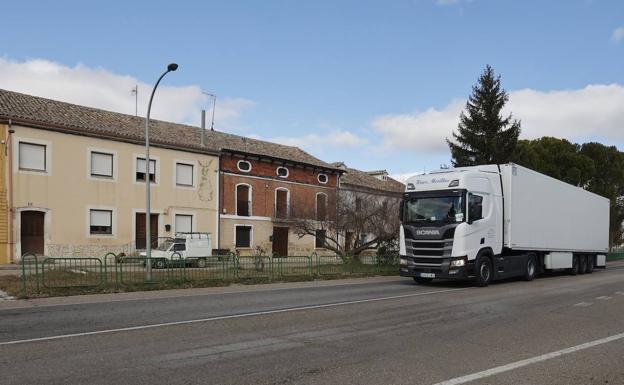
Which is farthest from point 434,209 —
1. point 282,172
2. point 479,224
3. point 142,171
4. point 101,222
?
point 282,172

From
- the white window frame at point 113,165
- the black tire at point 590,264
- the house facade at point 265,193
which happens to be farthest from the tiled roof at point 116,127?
the black tire at point 590,264

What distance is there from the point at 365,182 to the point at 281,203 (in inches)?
400

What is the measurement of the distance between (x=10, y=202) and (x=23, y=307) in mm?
16731

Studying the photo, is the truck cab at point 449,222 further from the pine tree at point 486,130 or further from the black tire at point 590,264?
the pine tree at point 486,130

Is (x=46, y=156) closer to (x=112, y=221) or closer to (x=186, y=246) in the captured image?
(x=112, y=221)

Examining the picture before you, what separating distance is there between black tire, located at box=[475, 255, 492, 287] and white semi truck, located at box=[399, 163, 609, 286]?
32 millimetres

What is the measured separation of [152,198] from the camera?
3253 cm

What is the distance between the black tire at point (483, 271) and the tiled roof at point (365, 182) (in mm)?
25195

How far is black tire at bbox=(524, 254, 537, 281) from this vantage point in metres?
19.8

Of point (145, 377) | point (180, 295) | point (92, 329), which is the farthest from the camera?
point (180, 295)

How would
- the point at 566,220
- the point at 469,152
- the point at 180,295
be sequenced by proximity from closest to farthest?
the point at 180,295, the point at 566,220, the point at 469,152

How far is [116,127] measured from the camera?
31844mm

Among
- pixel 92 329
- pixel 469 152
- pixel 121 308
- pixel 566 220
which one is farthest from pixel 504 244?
pixel 469 152

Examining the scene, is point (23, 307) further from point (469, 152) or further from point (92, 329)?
point (469, 152)
